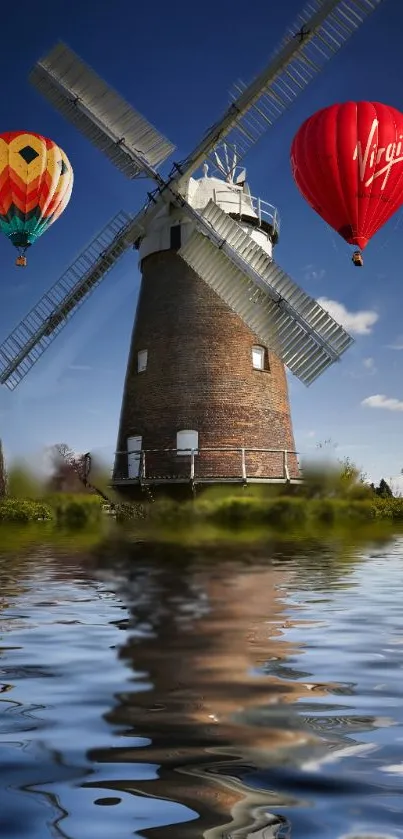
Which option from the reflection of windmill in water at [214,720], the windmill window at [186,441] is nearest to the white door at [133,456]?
the windmill window at [186,441]

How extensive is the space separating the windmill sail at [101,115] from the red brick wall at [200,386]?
3.02 metres

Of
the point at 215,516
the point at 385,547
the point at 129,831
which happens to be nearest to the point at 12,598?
the point at 129,831

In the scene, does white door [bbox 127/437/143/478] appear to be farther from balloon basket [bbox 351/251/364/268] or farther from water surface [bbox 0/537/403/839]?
water surface [bbox 0/537/403/839]

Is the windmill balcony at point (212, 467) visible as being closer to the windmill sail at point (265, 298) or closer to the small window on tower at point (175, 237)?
the windmill sail at point (265, 298)

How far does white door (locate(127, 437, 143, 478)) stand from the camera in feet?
75.8

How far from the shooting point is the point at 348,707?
3365 millimetres

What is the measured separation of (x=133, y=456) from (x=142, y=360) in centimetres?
293

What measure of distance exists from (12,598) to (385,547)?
8.48 metres

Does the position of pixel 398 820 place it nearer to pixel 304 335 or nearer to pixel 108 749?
pixel 108 749

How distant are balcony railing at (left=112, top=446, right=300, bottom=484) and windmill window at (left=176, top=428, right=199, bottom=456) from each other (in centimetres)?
4

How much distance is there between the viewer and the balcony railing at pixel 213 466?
70.1 feet

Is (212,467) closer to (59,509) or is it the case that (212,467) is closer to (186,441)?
(186,441)

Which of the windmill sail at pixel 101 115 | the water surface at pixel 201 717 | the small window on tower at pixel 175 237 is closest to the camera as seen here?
the water surface at pixel 201 717

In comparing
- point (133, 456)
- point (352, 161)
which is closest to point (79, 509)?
point (133, 456)
